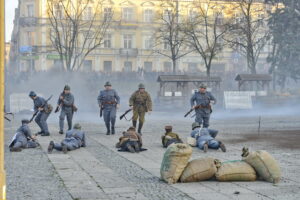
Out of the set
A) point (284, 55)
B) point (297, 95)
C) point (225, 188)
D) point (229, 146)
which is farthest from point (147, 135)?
point (284, 55)

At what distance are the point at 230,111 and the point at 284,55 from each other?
1276 centimetres

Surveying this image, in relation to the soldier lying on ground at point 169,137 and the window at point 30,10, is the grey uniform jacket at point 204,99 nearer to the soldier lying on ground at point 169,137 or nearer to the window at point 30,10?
the soldier lying on ground at point 169,137

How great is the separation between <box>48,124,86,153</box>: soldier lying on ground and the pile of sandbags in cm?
468

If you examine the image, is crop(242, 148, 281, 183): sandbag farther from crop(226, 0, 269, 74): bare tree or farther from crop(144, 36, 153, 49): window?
crop(144, 36, 153, 49): window

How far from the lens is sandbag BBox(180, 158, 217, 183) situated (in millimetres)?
8875

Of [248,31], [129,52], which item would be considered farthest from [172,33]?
[129,52]

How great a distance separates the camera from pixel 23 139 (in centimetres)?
1390

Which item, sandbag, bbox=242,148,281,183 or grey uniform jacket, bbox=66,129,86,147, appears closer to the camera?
sandbag, bbox=242,148,281,183

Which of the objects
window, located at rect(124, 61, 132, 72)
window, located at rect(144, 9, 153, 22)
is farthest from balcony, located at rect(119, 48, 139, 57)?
window, located at rect(144, 9, 153, 22)

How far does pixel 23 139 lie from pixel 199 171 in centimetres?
639

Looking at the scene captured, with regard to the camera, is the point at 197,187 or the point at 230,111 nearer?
the point at 197,187

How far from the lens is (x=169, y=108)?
37.1 m

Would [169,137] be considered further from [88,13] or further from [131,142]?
[88,13]

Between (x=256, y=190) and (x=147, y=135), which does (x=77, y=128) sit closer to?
(x=147, y=135)
